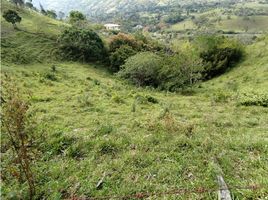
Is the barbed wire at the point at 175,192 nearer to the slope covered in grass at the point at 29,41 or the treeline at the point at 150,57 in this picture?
the treeline at the point at 150,57

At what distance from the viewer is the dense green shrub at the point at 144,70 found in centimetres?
3500

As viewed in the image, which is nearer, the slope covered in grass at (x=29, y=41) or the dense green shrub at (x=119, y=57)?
the slope covered in grass at (x=29, y=41)

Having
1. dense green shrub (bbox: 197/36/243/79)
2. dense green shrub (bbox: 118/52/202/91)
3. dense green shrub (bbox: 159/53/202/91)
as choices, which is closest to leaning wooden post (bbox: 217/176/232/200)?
dense green shrub (bbox: 159/53/202/91)

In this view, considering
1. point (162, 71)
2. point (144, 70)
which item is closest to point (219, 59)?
point (162, 71)

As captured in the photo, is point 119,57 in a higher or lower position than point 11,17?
lower

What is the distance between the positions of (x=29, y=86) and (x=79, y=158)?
46.7 feet

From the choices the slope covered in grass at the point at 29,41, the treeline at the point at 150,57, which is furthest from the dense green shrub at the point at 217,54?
the slope covered in grass at the point at 29,41

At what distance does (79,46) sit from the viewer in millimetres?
44281

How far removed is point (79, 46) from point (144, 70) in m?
12.9

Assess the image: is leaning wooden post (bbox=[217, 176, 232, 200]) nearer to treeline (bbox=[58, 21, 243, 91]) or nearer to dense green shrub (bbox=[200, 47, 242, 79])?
treeline (bbox=[58, 21, 243, 91])

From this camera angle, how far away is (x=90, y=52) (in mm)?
44938

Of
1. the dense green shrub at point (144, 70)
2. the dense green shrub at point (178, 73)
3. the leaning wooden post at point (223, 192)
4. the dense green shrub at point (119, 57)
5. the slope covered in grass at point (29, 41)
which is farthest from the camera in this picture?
the dense green shrub at point (119, 57)

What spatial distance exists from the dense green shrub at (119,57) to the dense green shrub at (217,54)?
34.1 ft

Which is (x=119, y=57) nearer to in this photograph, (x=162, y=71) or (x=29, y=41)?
(x=162, y=71)
